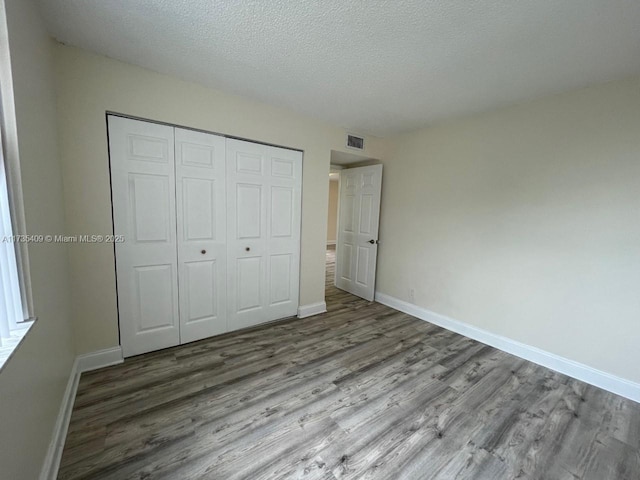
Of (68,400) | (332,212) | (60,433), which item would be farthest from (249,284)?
(332,212)

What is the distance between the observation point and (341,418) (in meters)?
1.69

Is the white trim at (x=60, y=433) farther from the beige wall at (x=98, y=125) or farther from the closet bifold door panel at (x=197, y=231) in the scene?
the closet bifold door panel at (x=197, y=231)

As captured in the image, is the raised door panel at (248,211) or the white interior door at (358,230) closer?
the raised door panel at (248,211)

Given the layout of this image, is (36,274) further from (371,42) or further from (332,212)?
(332,212)

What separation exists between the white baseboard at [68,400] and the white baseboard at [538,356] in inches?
133

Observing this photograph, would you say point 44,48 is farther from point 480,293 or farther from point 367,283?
point 480,293

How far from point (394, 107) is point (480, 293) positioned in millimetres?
2308

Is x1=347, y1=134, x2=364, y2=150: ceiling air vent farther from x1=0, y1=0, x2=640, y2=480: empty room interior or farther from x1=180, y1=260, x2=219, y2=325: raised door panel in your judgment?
x1=180, y1=260, x2=219, y2=325: raised door panel

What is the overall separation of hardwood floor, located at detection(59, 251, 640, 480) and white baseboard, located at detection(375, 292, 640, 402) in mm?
97

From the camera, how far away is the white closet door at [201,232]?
7.77 ft

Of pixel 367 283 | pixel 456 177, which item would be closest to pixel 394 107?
pixel 456 177

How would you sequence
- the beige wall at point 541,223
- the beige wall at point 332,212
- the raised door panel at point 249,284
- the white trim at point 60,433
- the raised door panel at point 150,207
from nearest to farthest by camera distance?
the white trim at point 60,433 < the beige wall at point 541,223 < the raised door panel at point 150,207 < the raised door panel at point 249,284 < the beige wall at point 332,212

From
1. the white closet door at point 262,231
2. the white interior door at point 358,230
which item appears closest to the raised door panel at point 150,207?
the white closet door at point 262,231

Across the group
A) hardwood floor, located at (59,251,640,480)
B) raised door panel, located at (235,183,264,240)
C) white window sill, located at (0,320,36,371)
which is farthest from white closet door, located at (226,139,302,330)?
white window sill, located at (0,320,36,371)
